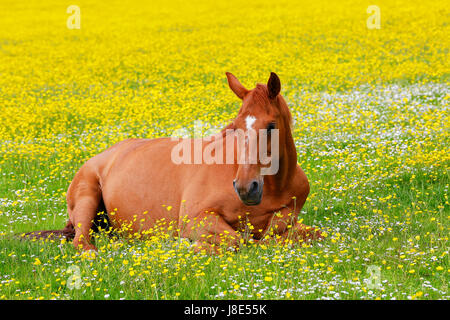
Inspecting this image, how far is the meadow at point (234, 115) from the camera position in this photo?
5.27 meters

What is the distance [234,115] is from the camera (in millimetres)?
15141

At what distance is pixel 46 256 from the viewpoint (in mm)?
6488

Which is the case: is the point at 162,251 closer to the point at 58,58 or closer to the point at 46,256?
the point at 46,256

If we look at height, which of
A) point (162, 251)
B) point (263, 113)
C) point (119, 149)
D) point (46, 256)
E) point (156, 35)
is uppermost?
point (156, 35)

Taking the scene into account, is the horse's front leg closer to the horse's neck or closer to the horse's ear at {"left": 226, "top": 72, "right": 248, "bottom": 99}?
the horse's neck

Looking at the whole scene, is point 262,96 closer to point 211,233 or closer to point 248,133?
point 248,133

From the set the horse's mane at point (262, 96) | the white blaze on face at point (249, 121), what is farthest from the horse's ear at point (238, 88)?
the white blaze on face at point (249, 121)

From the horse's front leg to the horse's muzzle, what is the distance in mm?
842

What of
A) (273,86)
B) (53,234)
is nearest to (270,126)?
(273,86)

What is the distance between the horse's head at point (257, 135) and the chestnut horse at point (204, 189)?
0.01 metres

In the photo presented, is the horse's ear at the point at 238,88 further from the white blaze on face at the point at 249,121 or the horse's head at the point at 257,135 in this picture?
the white blaze on face at the point at 249,121

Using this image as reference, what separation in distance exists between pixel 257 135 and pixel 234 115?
9767mm
